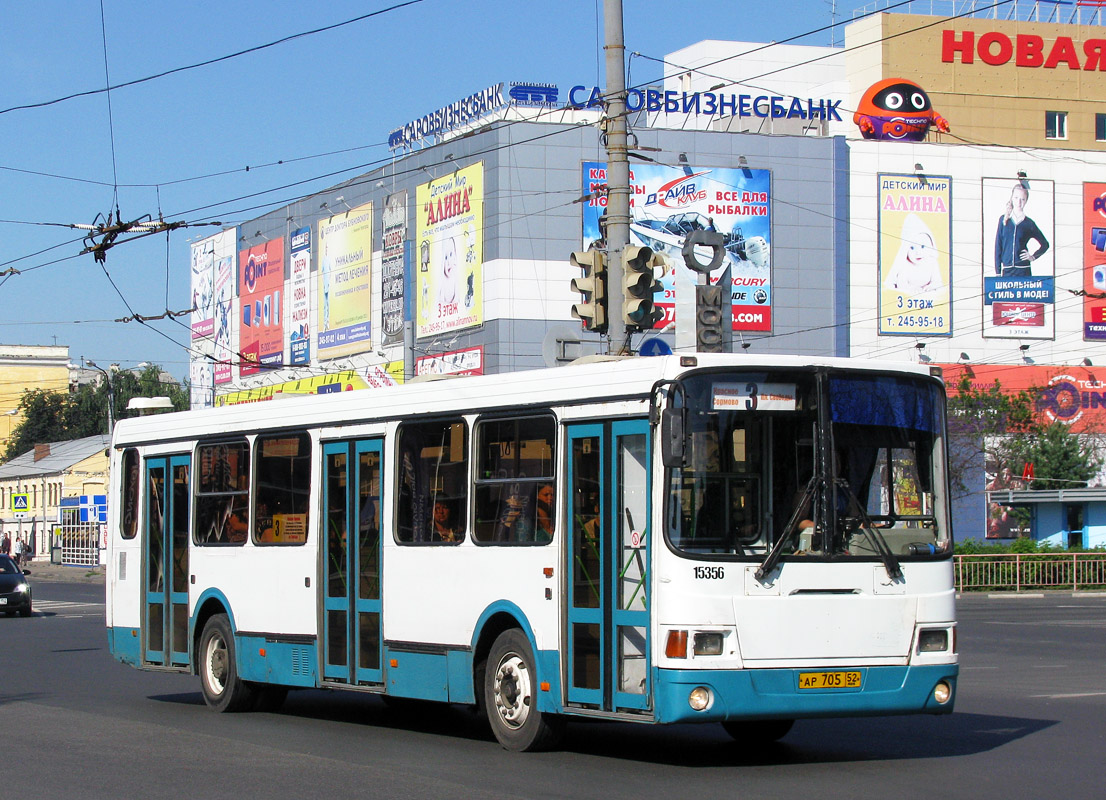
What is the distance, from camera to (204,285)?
88125 mm

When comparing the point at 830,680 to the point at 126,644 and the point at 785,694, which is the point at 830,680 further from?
the point at 126,644

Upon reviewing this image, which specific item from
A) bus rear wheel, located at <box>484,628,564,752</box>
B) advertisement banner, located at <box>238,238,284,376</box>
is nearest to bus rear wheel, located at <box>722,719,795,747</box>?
bus rear wheel, located at <box>484,628,564,752</box>

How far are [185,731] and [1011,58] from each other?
72.4m

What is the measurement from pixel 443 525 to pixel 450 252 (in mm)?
51651

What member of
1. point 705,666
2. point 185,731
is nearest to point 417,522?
point 185,731

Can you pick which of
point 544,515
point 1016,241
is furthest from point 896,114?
point 544,515

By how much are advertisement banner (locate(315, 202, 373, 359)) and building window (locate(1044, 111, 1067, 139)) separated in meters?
33.7

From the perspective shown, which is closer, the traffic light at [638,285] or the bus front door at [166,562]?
the bus front door at [166,562]

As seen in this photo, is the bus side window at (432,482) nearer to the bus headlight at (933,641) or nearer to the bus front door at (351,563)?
the bus front door at (351,563)

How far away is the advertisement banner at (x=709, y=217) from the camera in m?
62.6

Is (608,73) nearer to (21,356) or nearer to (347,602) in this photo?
(347,602)

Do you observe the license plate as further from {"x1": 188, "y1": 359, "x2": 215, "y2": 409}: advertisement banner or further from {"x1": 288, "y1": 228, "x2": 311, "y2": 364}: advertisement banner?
{"x1": 188, "y1": 359, "x2": 215, "y2": 409}: advertisement banner

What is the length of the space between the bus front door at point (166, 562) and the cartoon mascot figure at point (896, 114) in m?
56.0

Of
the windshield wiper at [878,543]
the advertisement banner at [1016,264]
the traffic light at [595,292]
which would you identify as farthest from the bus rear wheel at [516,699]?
the advertisement banner at [1016,264]
